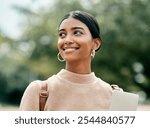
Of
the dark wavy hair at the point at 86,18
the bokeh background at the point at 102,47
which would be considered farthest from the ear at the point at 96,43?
the bokeh background at the point at 102,47

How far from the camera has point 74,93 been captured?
997 millimetres

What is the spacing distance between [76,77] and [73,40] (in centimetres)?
8

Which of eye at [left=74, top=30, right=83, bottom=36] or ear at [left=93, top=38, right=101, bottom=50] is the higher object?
eye at [left=74, top=30, right=83, bottom=36]

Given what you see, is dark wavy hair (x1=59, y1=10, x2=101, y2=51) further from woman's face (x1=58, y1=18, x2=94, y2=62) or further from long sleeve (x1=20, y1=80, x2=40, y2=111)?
long sleeve (x1=20, y1=80, x2=40, y2=111)

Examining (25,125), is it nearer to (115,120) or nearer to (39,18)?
(115,120)

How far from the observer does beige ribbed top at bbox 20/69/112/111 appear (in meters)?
0.99

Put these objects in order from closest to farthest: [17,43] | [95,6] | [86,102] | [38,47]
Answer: [86,102] < [95,6] < [38,47] < [17,43]

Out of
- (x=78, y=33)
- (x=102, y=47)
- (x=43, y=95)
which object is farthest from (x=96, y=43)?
(x=102, y=47)

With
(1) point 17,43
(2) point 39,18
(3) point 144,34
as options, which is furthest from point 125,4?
(1) point 17,43

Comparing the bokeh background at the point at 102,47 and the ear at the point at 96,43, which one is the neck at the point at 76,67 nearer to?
the ear at the point at 96,43

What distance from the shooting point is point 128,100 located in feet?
3.34

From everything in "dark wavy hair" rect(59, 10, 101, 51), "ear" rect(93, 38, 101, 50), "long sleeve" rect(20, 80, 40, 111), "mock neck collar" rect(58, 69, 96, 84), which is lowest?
"long sleeve" rect(20, 80, 40, 111)

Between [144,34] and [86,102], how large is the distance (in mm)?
3401

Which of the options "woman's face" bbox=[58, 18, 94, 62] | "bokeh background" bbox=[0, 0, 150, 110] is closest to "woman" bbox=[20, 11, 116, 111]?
"woman's face" bbox=[58, 18, 94, 62]
